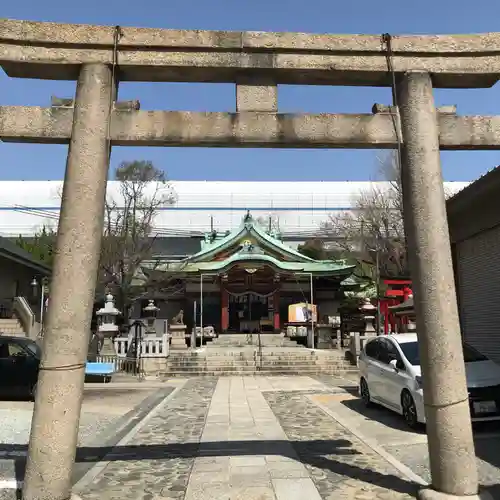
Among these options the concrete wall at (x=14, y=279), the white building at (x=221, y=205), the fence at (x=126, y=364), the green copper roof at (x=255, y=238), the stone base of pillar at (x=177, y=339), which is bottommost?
the fence at (x=126, y=364)

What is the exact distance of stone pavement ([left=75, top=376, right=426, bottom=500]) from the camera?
17.8 feet

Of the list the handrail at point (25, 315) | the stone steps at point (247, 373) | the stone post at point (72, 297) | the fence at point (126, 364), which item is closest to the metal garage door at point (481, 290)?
the stone post at point (72, 297)

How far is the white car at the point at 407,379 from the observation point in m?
8.30

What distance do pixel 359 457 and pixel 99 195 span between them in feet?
15.6

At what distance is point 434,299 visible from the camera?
514 cm

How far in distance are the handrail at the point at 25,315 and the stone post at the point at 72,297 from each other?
70.6 feet

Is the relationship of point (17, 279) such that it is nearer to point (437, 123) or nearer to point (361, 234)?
point (361, 234)

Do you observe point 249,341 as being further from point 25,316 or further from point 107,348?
point 25,316

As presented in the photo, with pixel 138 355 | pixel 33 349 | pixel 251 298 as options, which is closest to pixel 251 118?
pixel 33 349

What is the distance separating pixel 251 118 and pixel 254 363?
17722mm

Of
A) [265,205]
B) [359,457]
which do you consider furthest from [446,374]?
[265,205]

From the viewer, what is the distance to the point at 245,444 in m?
7.67

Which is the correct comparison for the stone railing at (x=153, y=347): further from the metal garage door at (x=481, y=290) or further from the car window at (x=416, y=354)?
the car window at (x=416, y=354)

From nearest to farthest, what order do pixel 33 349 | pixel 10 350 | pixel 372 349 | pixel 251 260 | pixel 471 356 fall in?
pixel 471 356, pixel 372 349, pixel 33 349, pixel 10 350, pixel 251 260
